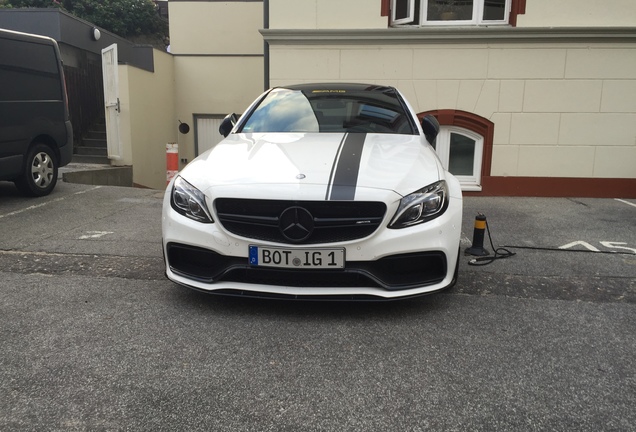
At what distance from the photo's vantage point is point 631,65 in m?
7.62

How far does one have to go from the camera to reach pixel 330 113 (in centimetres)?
456

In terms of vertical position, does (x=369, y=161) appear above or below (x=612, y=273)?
above

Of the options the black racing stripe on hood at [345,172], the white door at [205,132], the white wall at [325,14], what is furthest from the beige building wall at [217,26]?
the black racing stripe on hood at [345,172]

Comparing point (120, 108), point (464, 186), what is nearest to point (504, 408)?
point (464, 186)

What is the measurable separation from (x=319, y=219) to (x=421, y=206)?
0.62 m

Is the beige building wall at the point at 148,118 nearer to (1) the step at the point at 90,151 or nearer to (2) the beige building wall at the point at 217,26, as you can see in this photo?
(2) the beige building wall at the point at 217,26

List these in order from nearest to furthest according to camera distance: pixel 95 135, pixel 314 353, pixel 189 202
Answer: pixel 314 353 → pixel 189 202 → pixel 95 135

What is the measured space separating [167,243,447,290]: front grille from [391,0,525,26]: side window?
5.83m

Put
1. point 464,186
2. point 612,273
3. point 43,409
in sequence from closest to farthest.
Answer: point 43,409 < point 612,273 < point 464,186

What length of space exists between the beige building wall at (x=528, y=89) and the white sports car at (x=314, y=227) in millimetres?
4816

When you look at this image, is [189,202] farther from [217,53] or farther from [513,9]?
[217,53]

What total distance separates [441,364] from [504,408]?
44 centimetres

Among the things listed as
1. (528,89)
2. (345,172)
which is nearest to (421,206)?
(345,172)

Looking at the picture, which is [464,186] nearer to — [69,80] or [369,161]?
[369,161]
